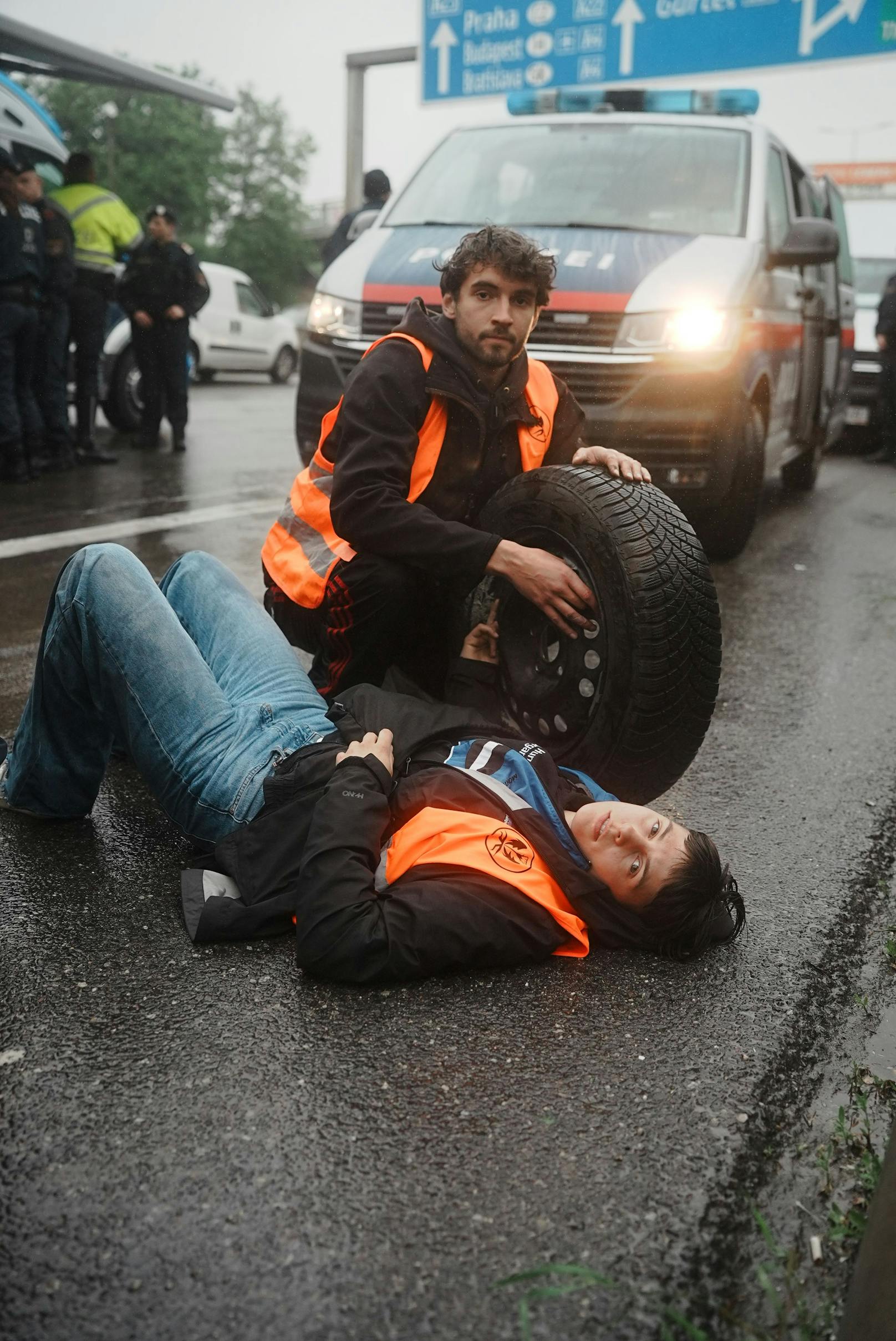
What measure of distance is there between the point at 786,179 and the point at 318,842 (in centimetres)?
619

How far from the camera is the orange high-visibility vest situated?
334cm

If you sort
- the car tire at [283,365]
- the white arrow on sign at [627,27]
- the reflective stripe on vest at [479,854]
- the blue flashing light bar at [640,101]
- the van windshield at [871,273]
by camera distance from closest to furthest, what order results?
the reflective stripe on vest at [479,854], the blue flashing light bar at [640,101], the van windshield at [871,273], the white arrow on sign at [627,27], the car tire at [283,365]

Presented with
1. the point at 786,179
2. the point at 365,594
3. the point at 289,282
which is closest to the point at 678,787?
the point at 365,594

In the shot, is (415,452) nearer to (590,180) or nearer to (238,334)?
(590,180)

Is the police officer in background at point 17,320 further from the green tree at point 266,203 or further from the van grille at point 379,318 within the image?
the green tree at point 266,203

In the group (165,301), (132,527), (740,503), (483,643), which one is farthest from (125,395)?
(483,643)

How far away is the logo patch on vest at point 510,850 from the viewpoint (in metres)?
2.38

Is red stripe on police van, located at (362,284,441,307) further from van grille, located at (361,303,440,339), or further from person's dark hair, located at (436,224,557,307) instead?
person's dark hair, located at (436,224,557,307)

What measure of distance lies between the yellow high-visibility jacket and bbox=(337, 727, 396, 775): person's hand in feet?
23.6

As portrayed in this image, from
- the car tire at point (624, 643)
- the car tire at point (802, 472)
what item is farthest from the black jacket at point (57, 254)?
the car tire at point (624, 643)

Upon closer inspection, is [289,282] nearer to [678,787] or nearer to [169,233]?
[169,233]

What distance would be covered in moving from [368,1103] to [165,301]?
848 cm

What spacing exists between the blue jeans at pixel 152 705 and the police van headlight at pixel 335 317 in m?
3.23

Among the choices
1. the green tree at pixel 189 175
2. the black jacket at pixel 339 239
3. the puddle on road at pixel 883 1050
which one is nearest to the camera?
the puddle on road at pixel 883 1050
